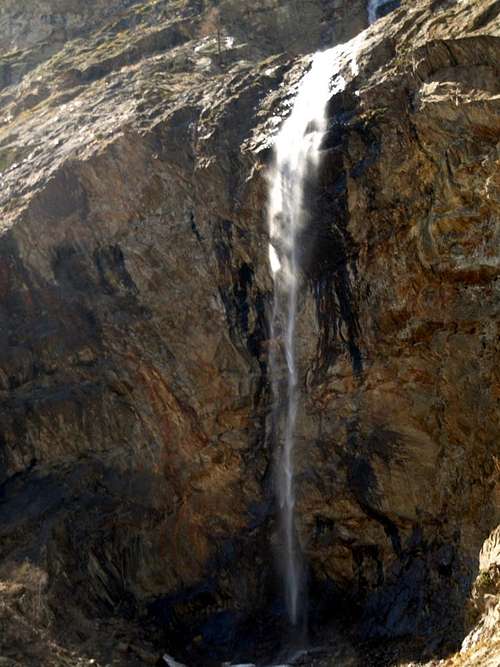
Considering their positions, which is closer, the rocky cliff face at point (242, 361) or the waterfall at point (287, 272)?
the rocky cliff face at point (242, 361)

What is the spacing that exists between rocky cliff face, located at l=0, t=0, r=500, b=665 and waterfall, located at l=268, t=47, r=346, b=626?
1.08 feet

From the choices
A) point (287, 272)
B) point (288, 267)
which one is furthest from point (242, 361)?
point (288, 267)

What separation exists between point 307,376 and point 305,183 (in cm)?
556

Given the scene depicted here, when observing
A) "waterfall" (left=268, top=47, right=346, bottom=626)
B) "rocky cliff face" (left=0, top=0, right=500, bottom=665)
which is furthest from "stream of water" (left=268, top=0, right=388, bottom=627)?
"rocky cliff face" (left=0, top=0, right=500, bottom=665)

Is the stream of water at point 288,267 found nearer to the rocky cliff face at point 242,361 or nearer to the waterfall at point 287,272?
the waterfall at point 287,272

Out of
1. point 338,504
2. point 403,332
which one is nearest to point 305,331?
point 403,332

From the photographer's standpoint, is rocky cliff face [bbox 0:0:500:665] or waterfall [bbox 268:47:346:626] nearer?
rocky cliff face [bbox 0:0:500:665]

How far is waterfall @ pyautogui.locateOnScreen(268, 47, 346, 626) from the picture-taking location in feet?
75.7

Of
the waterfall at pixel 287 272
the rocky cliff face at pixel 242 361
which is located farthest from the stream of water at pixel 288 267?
the rocky cliff face at pixel 242 361

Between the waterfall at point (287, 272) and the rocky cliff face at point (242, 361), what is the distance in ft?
1.08

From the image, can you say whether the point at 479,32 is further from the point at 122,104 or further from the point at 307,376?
the point at 122,104

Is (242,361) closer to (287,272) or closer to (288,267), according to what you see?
(287,272)

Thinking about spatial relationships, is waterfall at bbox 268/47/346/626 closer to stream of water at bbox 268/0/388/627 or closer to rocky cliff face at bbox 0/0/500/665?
stream of water at bbox 268/0/388/627

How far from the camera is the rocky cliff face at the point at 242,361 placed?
792 inches
